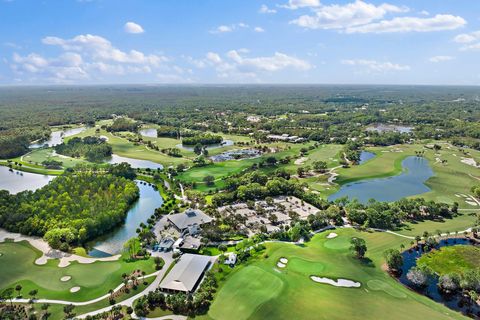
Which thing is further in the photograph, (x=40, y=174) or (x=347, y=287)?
(x=40, y=174)

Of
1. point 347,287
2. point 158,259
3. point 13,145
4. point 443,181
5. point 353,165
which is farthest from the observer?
point 13,145

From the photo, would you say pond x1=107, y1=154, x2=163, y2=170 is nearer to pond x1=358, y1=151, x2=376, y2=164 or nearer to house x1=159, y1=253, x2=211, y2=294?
house x1=159, y1=253, x2=211, y2=294

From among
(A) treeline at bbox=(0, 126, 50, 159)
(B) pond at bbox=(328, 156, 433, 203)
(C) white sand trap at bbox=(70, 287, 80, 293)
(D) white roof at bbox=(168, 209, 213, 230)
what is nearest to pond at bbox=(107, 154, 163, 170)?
(A) treeline at bbox=(0, 126, 50, 159)

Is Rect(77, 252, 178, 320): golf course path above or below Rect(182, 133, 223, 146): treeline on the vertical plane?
below

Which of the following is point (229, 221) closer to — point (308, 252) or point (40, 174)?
point (308, 252)

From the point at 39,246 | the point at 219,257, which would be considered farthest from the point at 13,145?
the point at 219,257

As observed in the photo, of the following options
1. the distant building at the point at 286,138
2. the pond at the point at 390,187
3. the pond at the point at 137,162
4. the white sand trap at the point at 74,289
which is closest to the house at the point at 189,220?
the white sand trap at the point at 74,289

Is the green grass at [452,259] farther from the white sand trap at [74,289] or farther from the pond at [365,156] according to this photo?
the pond at [365,156]
